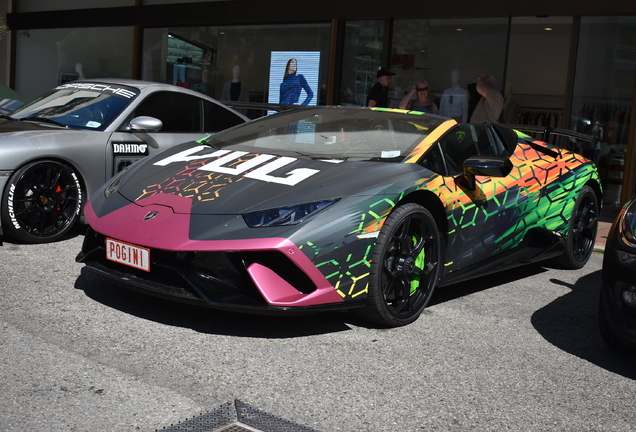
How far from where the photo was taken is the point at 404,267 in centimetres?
398

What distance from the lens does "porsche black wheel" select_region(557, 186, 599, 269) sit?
18.7 ft

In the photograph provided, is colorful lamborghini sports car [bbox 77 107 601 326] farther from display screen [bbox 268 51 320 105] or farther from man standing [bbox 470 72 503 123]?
display screen [bbox 268 51 320 105]

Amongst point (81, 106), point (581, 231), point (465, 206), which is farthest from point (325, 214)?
point (81, 106)

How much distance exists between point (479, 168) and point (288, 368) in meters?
1.82

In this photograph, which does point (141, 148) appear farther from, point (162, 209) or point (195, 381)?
point (195, 381)

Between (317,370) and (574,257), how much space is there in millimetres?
3281

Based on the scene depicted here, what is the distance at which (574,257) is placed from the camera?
19.1 ft

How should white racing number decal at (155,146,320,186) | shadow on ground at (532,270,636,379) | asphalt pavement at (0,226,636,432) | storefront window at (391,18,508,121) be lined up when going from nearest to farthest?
asphalt pavement at (0,226,636,432)
shadow on ground at (532,270,636,379)
white racing number decal at (155,146,320,186)
storefront window at (391,18,508,121)

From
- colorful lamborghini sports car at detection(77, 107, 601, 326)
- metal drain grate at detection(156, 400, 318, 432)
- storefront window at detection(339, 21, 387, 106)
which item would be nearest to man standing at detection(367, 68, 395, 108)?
storefront window at detection(339, 21, 387, 106)

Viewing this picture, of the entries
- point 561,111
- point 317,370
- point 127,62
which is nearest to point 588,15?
point 561,111

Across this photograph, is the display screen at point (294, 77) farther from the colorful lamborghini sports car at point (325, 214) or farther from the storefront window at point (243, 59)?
the colorful lamborghini sports car at point (325, 214)

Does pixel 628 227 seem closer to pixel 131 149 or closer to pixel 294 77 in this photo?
pixel 131 149

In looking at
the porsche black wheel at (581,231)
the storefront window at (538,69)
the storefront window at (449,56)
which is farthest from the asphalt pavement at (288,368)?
the storefront window at (449,56)

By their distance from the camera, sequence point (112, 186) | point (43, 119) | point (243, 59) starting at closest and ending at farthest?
point (112, 186), point (43, 119), point (243, 59)
